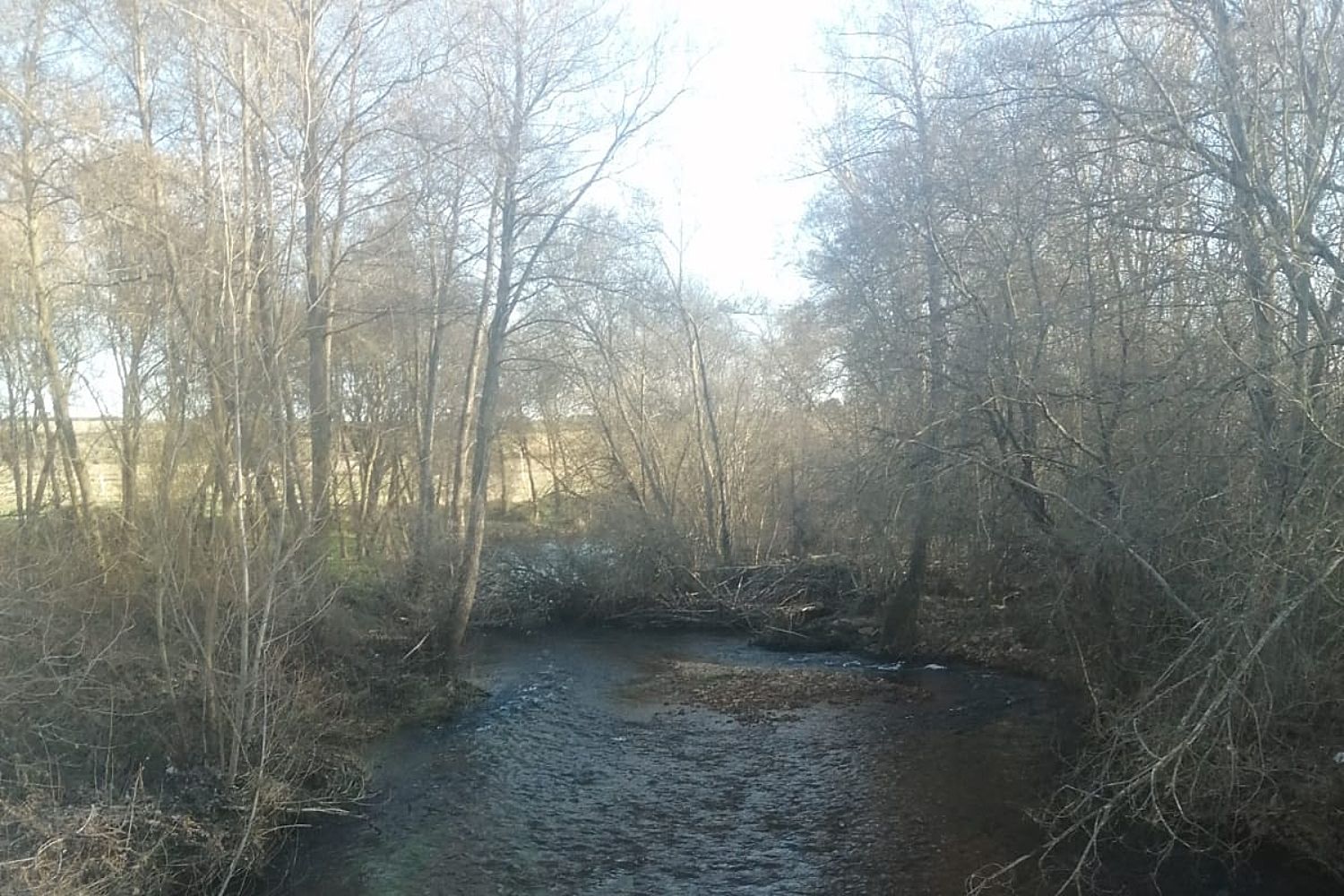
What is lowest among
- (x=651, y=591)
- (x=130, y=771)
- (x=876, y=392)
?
(x=130, y=771)

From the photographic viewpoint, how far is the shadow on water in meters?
8.41

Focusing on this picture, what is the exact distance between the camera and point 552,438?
31188 mm

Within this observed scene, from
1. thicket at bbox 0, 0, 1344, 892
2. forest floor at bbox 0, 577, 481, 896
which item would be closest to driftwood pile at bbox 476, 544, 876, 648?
thicket at bbox 0, 0, 1344, 892

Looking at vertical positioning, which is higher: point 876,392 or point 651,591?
point 876,392

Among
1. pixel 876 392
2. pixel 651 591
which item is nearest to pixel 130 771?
pixel 876 392

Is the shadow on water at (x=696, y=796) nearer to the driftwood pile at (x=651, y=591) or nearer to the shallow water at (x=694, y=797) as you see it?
the shallow water at (x=694, y=797)

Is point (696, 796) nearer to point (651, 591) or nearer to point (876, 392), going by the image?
point (876, 392)

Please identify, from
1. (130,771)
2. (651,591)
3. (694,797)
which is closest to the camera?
(130,771)

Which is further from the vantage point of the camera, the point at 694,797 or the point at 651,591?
the point at 651,591

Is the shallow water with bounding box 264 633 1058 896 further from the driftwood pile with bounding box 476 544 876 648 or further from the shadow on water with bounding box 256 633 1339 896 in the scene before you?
the driftwood pile with bounding box 476 544 876 648

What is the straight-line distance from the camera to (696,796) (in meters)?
10.3

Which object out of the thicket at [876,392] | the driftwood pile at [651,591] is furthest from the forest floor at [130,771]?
the driftwood pile at [651,591]

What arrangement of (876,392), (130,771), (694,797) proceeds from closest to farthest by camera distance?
1. (130,771)
2. (694,797)
3. (876,392)

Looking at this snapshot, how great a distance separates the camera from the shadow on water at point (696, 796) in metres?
8.41
